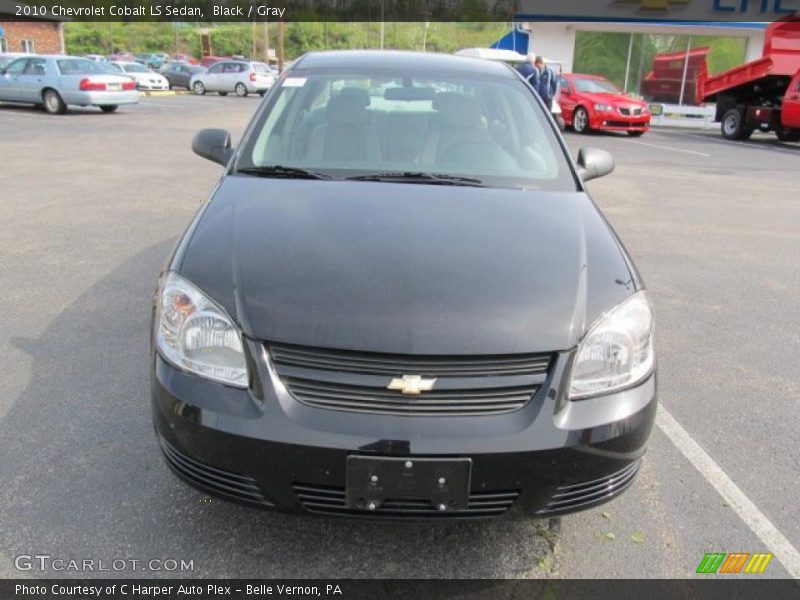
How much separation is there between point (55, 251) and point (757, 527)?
5519 millimetres

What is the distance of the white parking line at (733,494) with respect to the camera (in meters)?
2.50

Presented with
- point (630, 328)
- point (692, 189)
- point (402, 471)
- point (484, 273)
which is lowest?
point (692, 189)

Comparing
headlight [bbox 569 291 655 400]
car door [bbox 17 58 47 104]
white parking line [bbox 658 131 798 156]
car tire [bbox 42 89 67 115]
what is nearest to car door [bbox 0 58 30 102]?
car door [bbox 17 58 47 104]

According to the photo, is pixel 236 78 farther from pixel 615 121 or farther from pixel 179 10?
pixel 615 121

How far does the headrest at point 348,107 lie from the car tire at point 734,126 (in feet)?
61.6

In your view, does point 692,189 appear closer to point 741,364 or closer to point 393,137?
point 741,364

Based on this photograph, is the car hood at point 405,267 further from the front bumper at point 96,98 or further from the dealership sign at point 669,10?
the dealership sign at point 669,10

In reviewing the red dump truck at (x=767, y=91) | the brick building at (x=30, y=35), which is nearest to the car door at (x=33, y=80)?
the red dump truck at (x=767, y=91)

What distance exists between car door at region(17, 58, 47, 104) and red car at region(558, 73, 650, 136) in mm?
14206

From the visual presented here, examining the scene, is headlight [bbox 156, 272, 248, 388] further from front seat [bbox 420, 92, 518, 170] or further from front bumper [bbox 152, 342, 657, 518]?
front seat [bbox 420, 92, 518, 170]

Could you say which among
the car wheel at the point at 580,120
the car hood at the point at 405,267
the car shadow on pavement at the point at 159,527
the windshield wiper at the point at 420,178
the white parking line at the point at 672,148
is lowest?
the white parking line at the point at 672,148

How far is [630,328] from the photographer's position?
7.54 feet

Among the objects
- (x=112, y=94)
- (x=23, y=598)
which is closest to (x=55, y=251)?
(x=23, y=598)

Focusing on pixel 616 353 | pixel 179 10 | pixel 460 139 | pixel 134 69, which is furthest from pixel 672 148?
pixel 179 10
